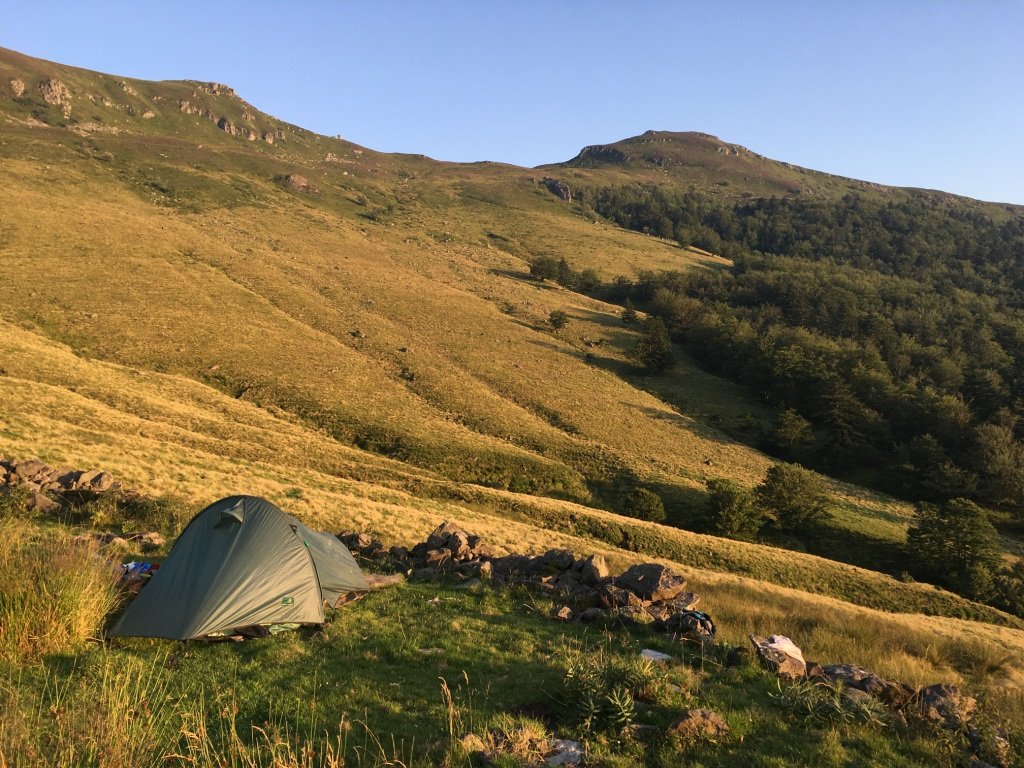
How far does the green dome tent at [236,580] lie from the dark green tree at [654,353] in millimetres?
62620

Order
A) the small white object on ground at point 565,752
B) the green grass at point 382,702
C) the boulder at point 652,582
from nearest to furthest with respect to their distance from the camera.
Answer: the green grass at point 382,702
the small white object on ground at point 565,752
the boulder at point 652,582

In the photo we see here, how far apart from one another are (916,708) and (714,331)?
79206mm

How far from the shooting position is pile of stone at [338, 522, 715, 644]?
38.1 ft

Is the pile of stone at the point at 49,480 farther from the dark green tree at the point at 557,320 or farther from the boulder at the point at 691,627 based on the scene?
the dark green tree at the point at 557,320

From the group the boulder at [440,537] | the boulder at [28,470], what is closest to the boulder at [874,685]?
the boulder at [440,537]

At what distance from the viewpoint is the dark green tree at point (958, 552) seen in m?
35.1

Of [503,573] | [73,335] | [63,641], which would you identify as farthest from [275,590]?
[73,335]

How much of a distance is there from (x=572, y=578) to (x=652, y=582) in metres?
2.26

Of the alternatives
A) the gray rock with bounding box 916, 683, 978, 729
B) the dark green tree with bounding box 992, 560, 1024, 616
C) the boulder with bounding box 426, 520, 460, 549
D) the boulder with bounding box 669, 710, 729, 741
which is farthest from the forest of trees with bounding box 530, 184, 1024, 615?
the boulder with bounding box 669, 710, 729, 741

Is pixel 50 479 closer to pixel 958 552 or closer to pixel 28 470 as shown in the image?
pixel 28 470

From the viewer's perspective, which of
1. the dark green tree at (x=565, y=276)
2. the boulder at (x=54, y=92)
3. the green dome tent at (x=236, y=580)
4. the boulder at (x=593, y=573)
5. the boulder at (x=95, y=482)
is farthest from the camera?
the boulder at (x=54, y=92)

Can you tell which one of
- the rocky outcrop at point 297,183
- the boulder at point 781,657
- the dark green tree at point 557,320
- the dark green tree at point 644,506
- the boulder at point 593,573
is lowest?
the dark green tree at point 644,506

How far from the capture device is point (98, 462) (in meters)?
22.2

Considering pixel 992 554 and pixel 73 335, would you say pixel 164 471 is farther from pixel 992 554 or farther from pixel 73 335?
pixel 992 554
